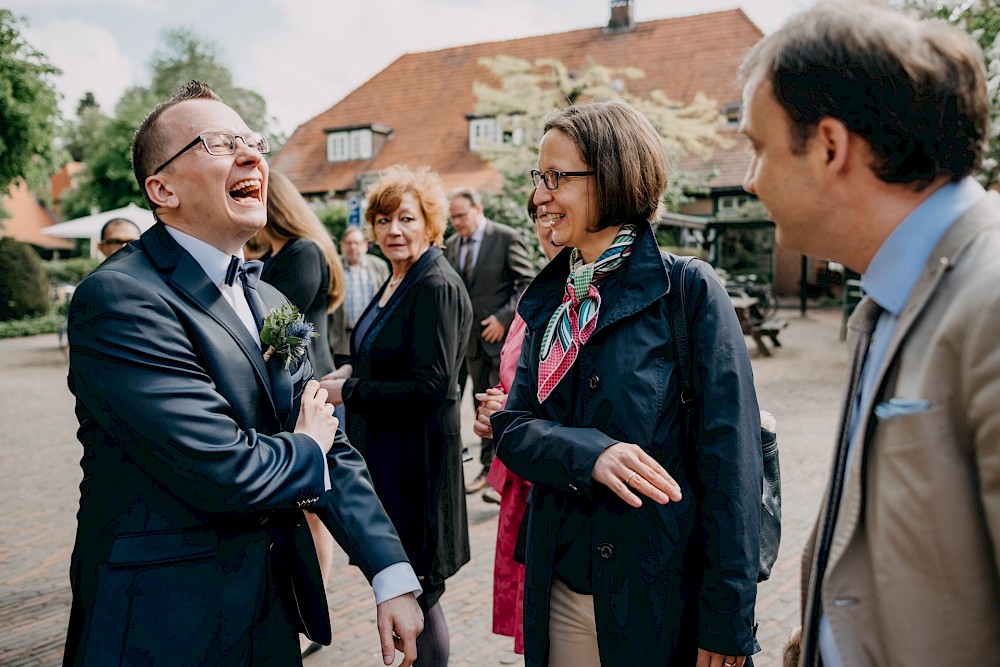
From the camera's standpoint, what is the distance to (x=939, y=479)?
1.12m

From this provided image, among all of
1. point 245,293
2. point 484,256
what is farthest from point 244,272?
point 484,256

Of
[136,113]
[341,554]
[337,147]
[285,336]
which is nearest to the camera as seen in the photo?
[285,336]

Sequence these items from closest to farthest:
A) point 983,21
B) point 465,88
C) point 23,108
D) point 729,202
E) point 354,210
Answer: point 983,21 → point 354,210 → point 23,108 → point 729,202 → point 465,88

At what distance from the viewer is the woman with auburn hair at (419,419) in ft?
10.7

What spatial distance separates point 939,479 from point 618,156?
1.31 meters

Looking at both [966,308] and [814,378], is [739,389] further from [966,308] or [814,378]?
[814,378]

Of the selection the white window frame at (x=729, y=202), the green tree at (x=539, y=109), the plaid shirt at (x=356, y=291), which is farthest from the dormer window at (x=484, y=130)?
the plaid shirt at (x=356, y=291)

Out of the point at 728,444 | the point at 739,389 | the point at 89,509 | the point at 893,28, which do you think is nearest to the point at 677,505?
the point at 728,444

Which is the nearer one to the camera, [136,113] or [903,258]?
[903,258]

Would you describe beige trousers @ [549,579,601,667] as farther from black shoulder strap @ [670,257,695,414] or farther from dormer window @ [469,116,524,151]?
dormer window @ [469,116,524,151]

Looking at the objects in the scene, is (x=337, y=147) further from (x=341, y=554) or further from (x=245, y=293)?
(x=245, y=293)

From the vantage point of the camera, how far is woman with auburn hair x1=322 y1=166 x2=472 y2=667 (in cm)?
327

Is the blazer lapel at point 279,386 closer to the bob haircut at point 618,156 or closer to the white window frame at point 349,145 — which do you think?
the bob haircut at point 618,156

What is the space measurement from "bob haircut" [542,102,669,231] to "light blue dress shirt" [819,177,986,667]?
3.14 ft
